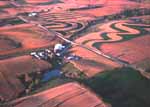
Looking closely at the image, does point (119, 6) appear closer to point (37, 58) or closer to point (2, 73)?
point (37, 58)

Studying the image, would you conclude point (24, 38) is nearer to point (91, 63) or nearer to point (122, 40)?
point (91, 63)

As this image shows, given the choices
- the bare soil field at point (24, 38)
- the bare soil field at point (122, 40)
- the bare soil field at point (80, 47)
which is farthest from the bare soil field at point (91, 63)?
the bare soil field at point (24, 38)

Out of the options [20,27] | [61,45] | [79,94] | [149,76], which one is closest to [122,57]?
[149,76]

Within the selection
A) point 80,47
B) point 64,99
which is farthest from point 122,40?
point 64,99

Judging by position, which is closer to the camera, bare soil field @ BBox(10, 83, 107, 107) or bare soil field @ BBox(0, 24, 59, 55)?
bare soil field @ BBox(10, 83, 107, 107)

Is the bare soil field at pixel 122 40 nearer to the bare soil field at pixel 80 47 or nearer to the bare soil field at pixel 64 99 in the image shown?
the bare soil field at pixel 80 47

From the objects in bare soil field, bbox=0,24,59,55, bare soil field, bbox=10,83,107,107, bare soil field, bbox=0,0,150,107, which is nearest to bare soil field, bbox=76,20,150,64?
bare soil field, bbox=0,0,150,107

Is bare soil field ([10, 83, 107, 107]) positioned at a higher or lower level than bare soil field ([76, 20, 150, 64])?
lower

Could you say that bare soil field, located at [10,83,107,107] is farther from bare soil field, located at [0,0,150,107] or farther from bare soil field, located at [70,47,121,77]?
bare soil field, located at [70,47,121,77]

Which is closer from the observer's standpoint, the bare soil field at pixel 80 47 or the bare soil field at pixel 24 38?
the bare soil field at pixel 80 47

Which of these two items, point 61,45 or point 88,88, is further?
point 61,45

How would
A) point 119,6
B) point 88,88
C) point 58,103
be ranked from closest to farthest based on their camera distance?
point 58,103 < point 88,88 < point 119,6
